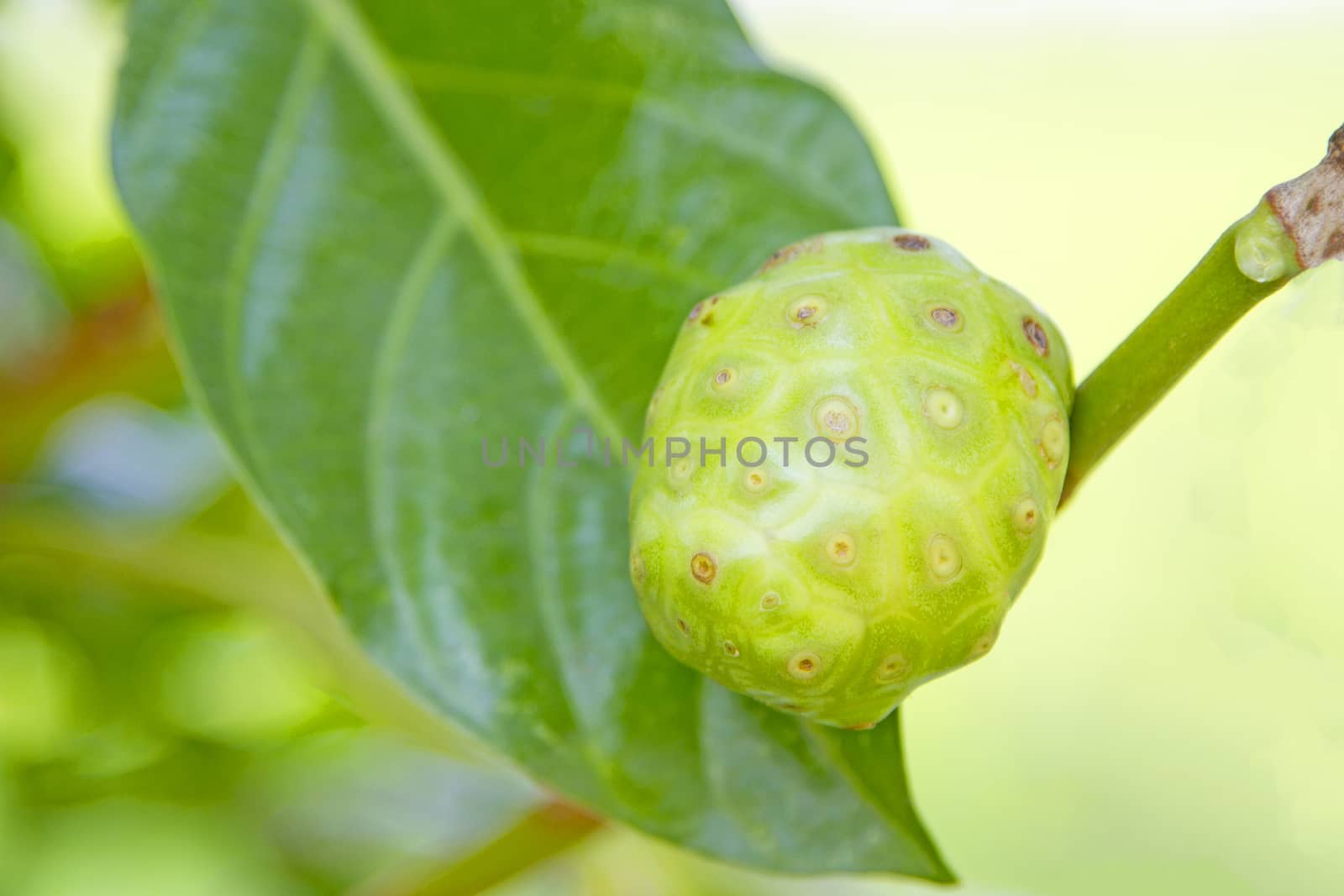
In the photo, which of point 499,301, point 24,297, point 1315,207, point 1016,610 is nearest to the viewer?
point 1315,207

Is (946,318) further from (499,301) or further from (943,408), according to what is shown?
(499,301)

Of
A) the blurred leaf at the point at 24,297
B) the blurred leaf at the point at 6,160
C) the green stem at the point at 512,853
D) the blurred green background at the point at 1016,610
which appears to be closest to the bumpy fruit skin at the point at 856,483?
the blurred green background at the point at 1016,610

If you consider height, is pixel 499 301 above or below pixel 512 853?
above

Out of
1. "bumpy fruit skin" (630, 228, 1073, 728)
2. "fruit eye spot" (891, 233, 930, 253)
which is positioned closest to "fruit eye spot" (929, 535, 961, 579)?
"bumpy fruit skin" (630, 228, 1073, 728)

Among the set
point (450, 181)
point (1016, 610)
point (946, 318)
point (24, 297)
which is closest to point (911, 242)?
point (946, 318)

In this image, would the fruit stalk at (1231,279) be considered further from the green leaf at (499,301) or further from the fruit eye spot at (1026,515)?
the green leaf at (499,301)

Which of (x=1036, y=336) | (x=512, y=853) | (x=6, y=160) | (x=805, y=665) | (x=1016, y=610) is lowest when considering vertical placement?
(x=1016, y=610)
